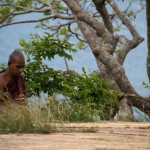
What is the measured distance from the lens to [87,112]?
7785 mm

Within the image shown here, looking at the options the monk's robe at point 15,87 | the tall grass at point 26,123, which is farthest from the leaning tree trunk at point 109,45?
the tall grass at point 26,123

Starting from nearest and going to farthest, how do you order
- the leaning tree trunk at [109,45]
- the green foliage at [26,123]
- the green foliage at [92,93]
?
the green foliage at [26,123], the green foliage at [92,93], the leaning tree trunk at [109,45]

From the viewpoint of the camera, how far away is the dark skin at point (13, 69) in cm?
738

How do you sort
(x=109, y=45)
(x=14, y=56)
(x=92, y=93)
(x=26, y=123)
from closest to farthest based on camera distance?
1. (x=26, y=123)
2. (x=14, y=56)
3. (x=92, y=93)
4. (x=109, y=45)

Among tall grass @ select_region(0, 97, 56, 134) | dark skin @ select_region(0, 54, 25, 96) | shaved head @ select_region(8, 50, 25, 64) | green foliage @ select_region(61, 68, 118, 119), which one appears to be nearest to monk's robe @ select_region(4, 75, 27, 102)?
dark skin @ select_region(0, 54, 25, 96)

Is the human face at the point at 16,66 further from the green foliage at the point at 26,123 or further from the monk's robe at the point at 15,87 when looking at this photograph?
the green foliage at the point at 26,123

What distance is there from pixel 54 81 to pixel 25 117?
5554mm

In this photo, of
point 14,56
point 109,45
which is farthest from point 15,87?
point 109,45

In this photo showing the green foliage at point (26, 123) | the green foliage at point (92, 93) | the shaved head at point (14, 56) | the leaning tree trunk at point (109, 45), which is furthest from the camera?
the leaning tree trunk at point (109, 45)

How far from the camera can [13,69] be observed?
24.3ft

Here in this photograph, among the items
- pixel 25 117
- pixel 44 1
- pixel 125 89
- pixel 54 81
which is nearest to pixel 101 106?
pixel 54 81

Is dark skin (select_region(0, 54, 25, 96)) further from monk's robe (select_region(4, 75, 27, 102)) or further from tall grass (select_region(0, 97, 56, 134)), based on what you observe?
tall grass (select_region(0, 97, 56, 134))

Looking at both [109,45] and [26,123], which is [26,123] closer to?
[26,123]

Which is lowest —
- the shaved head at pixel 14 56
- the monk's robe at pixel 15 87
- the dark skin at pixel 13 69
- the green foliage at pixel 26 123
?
the green foliage at pixel 26 123
